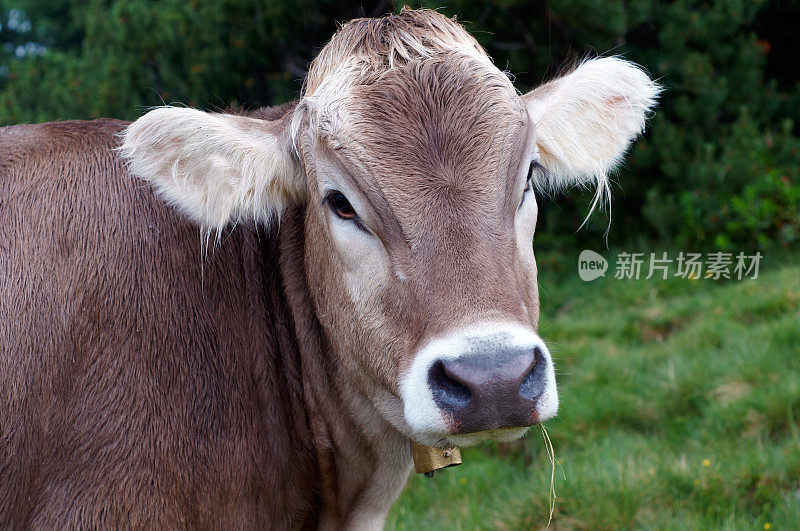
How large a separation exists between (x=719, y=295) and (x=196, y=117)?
4.91m

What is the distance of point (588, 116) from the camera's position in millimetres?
3080

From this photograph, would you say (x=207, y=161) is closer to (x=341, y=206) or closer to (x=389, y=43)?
(x=341, y=206)

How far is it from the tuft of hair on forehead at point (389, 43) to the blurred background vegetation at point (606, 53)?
4.14 m

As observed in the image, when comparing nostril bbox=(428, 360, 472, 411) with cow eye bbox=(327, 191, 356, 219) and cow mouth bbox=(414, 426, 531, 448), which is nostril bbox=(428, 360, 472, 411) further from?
cow eye bbox=(327, 191, 356, 219)

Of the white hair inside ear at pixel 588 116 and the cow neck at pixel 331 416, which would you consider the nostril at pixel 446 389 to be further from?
the white hair inside ear at pixel 588 116

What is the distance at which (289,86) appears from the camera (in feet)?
23.9

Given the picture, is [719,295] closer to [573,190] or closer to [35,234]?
[573,190]

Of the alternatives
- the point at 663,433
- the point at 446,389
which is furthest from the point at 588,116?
the point at 663,433

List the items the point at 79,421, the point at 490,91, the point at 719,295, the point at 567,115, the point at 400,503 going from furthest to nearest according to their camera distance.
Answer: the point at 719,295 < the point at 400,503 < the point at 567,115 < the point at 490,91 < the point at 79,421

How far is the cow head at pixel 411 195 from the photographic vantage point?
2184mm

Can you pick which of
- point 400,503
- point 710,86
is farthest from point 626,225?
point 400,503

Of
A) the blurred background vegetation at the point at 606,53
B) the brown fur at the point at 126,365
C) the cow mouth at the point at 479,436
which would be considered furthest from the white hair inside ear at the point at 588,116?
the blurred background vegetation at the point at 606,53

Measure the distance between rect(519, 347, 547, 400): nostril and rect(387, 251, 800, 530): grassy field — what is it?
6.31 feet

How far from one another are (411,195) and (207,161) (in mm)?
783
